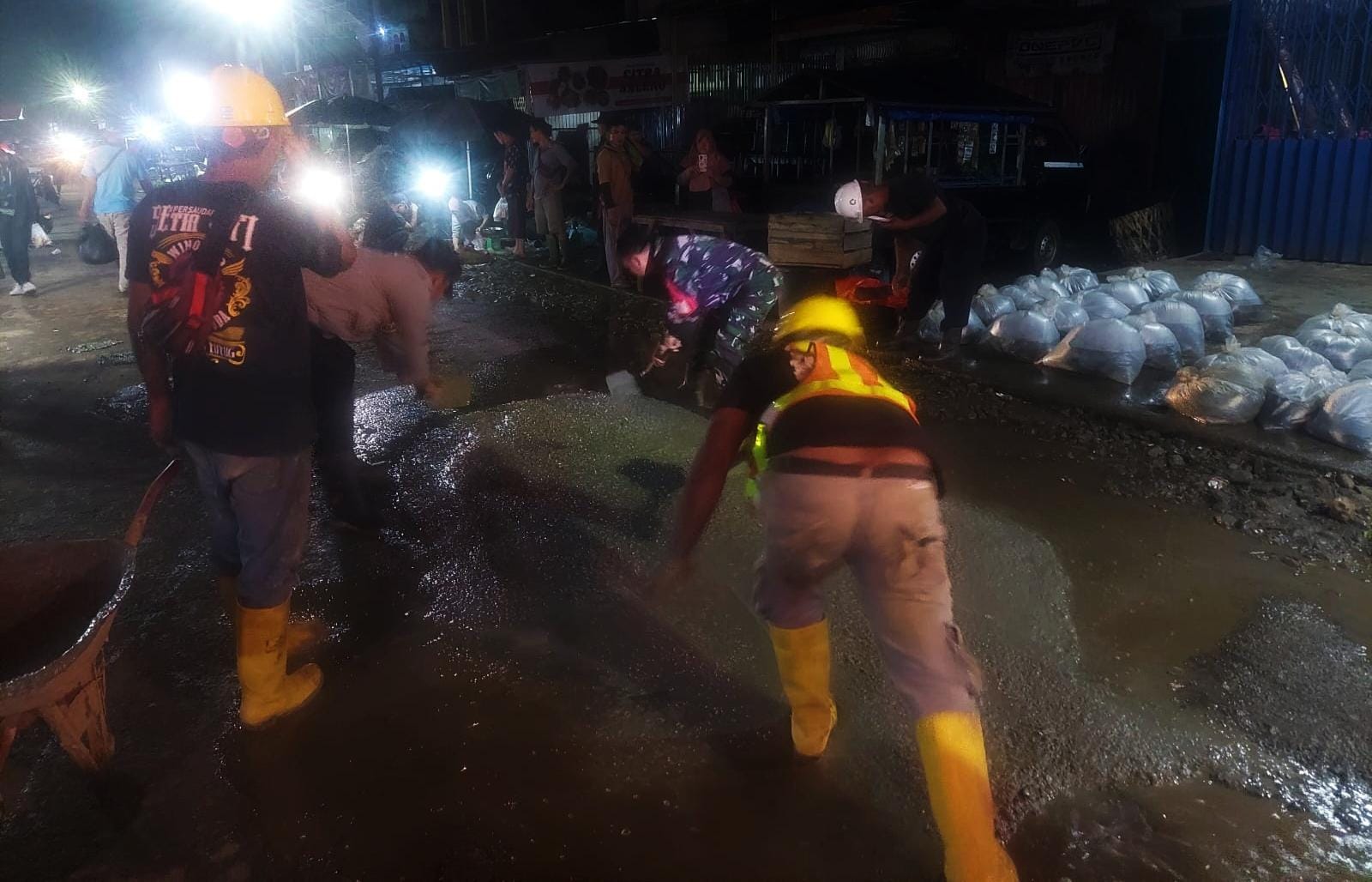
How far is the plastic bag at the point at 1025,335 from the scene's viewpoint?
6488 mm

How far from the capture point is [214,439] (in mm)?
2572

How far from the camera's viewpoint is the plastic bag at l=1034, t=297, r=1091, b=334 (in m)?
6.58

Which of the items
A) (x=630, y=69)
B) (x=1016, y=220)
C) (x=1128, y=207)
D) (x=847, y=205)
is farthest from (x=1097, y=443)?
(x=630, y=69)

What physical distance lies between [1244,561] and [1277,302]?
5.26 metres

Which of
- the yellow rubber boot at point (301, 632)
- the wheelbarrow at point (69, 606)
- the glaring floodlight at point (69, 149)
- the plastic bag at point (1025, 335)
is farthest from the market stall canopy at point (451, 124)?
the glaring floodlight at point (69, 149)

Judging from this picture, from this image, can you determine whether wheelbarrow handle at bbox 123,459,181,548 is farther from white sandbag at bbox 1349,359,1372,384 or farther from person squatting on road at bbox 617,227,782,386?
white sandbag at bbox 1349,359,1372,384

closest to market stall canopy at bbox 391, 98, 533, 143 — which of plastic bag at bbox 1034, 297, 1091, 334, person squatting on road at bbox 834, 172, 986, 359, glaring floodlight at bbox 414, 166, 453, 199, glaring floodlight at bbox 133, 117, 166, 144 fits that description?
glaring floodlight at bbox 414, 166, 453, 199

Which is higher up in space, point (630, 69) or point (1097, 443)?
point (630, 69)

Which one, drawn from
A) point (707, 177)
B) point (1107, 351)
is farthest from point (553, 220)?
point (1107, 351)

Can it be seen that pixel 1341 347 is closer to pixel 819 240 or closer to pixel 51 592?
pixel 819 240

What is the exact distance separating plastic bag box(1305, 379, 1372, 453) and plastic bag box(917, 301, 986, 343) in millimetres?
2519

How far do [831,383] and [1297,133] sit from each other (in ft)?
33.1

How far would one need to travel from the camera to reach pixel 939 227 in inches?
261

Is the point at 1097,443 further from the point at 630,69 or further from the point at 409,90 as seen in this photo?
the point at 409,90
